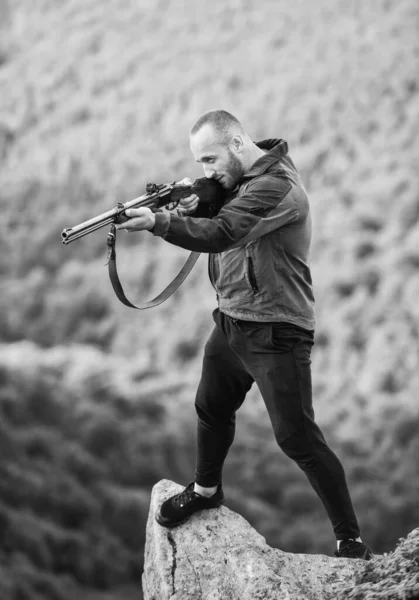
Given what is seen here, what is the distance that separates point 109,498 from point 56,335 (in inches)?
132

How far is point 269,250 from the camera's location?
3992 mm

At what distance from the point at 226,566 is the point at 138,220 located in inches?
71.3

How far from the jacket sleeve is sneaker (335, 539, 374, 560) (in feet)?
5.26

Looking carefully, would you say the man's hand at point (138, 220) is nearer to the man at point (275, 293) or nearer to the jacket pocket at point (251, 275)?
the man at point (275, 293)

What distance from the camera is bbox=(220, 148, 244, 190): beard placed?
4.04 metres

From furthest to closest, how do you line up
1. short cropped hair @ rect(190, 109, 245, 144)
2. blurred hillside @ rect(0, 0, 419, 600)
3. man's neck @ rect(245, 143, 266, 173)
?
blurred hillside @ rect(0, 0, 419, 600), man's neck @ rect(245, 143, 266, 173), short cropped hair @ rect(190, 109, 245, 144)

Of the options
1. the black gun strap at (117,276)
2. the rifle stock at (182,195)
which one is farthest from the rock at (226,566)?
the rifle stock at (182,195)

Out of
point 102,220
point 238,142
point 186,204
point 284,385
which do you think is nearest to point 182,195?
point 186,204

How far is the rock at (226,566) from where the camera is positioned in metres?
3.97

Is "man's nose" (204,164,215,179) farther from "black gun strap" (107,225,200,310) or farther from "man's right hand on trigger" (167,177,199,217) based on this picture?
"black gun strap" (107,225,200,310)

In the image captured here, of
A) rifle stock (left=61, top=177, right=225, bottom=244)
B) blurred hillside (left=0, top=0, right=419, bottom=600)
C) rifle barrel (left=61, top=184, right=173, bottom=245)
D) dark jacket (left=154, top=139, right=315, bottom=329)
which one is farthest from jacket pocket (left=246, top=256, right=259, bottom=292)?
blurred hillside (left=0, top=0, right=419, bottom=600)

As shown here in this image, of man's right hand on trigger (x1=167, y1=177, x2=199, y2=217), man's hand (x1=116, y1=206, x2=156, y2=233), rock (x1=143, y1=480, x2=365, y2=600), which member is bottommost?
rock (x1=143, y1=480, x2=365, y2=600)

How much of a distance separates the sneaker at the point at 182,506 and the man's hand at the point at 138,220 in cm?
172

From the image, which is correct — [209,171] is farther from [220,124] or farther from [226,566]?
[226,566]
